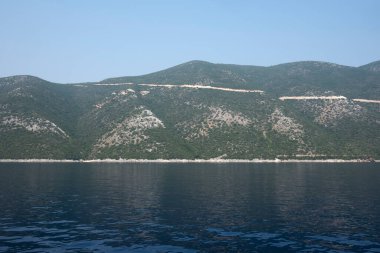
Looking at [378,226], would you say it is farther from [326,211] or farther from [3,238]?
[3,238]

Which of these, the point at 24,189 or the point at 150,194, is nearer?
the point at 150,194

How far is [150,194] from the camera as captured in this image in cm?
6962

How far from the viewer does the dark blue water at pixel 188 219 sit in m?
35.5

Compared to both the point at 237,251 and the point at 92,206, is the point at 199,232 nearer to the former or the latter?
the point at 237,251

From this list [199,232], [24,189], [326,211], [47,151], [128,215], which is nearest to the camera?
[199,232]

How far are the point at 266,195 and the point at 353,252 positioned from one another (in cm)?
3487

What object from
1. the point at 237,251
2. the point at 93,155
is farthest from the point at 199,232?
the point at 93,155

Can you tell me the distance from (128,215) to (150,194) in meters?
20.1

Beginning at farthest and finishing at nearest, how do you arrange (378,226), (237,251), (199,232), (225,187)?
(225,187)
(378,226)
(199,232)
(237,251)

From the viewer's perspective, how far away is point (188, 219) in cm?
4722

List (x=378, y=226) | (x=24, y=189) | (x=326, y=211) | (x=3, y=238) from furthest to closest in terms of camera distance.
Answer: (x=24, y=189)
(x=326, y=211)
(x=378, y=226)
(x=3, y=238)

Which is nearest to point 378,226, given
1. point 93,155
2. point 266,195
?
point 266,195

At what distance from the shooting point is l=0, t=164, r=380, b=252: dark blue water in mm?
35469

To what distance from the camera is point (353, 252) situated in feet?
110
